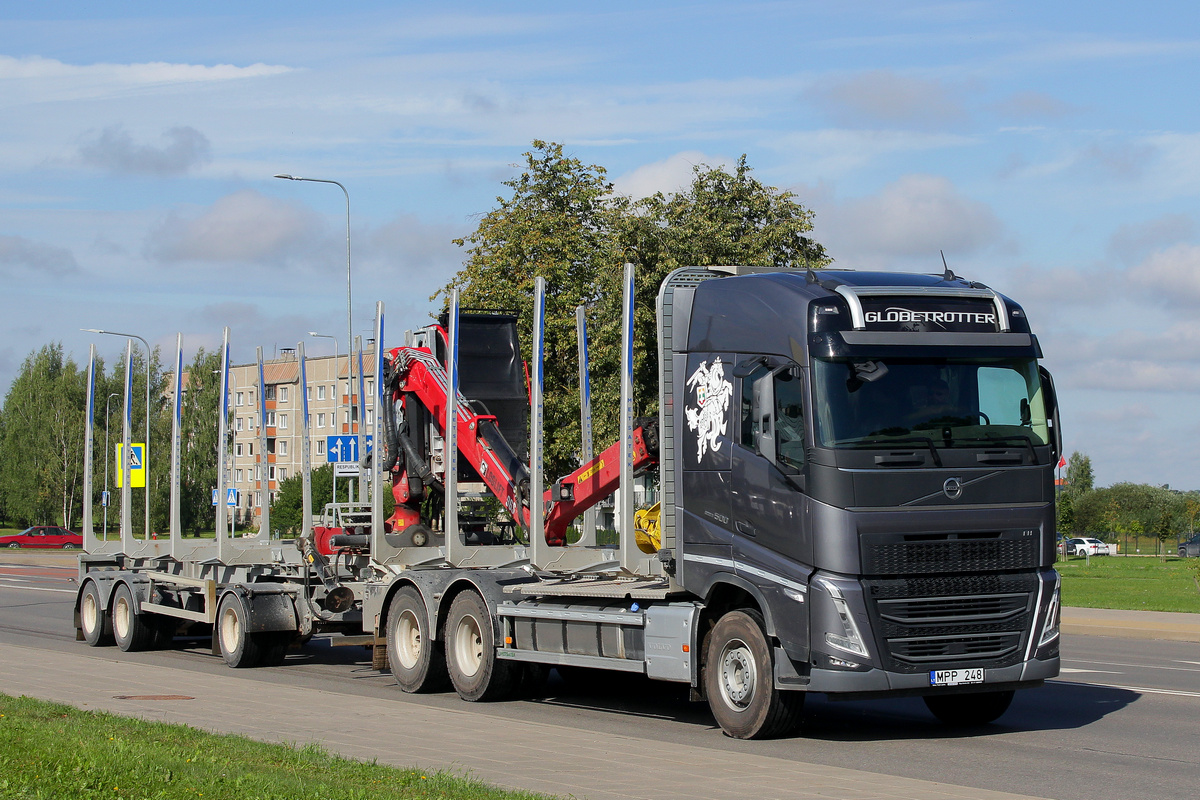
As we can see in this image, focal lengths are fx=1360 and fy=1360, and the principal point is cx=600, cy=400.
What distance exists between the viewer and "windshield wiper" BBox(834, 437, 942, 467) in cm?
1023

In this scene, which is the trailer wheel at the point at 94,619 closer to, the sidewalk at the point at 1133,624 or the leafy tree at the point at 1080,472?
the sidewalk at the point at 1133,624

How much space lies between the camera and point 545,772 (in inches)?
352

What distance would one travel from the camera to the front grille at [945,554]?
10180 millimetres

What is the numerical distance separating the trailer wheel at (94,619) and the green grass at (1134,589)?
1477 cm

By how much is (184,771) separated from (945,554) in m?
5.67

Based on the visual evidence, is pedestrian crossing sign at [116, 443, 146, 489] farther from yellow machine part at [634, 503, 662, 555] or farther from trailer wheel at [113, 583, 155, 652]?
yellow machine part at [634, 503, 662, 555]

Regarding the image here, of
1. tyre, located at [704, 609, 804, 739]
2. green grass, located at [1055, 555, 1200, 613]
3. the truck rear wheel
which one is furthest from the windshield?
green grass, located at [1055, 555, 1200, 613]

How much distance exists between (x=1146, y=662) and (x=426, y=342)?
1019 cm

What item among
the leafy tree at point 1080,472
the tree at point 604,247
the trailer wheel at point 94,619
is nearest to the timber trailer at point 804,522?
the trailer wheel at point 94,619

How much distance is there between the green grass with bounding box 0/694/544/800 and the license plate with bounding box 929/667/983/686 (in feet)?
12.6

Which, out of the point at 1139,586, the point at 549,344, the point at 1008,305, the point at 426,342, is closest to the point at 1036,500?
the point at 1008,305

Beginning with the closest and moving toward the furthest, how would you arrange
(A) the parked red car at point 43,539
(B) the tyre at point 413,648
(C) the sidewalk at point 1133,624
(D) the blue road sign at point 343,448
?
(B) the tyre at point 413,648 → (C) the sidewalk at point 1133,624 → (D) the blue road sign at point 343,448 → (A) the parked red car at point 43,539

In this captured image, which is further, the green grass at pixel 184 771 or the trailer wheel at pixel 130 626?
the trailer wheel at pixel 130 626

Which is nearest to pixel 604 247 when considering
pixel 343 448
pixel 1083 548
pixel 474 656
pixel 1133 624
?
pixel 343 448
